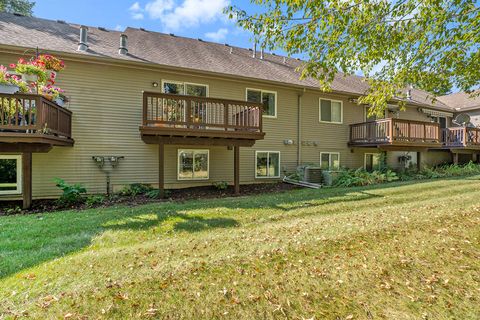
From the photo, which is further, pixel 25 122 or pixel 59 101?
pixel 59 101

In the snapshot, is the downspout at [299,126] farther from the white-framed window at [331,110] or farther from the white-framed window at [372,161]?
the white-framed window at [372,161]

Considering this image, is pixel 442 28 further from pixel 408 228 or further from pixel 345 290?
pixel 345 290

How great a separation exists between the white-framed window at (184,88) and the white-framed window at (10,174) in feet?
17.6

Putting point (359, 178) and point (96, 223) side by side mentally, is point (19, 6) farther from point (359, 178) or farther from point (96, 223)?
point (359, 178)

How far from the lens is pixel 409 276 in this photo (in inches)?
137

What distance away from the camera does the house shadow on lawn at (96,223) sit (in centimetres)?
415

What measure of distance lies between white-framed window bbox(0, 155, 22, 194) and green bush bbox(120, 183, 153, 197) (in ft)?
10.3

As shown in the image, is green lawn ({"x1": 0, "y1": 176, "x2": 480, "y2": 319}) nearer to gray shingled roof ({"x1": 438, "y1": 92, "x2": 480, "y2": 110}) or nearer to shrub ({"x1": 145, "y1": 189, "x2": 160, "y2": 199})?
shrub ({"x1": 145, "y1": 189, "x2": 160, "y2": 199})

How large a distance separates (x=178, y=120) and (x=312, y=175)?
6223 millimetres

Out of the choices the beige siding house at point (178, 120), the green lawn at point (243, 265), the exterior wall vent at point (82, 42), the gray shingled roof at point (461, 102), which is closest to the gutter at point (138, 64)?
the beige siding house at point (178, 120)

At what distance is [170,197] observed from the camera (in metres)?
8.80

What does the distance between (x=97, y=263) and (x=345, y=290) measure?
3.28 meters

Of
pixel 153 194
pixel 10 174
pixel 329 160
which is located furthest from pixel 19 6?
pixel 329 160

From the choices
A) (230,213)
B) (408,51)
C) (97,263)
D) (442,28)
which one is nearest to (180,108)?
(230,213)
